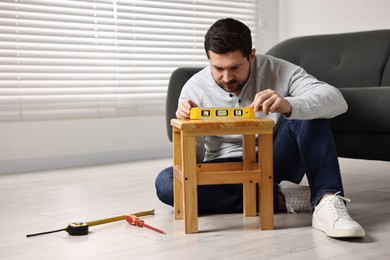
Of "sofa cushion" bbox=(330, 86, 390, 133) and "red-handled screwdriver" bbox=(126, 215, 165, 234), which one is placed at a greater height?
"sofa cushion" bbox=(330, 86, 390, 133)

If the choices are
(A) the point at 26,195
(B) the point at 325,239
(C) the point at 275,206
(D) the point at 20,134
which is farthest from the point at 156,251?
(D) the point at 20,134

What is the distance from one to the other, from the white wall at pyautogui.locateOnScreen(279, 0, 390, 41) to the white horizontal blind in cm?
56

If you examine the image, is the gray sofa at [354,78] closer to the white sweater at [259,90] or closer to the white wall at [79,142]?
the white sweater at [259,90]

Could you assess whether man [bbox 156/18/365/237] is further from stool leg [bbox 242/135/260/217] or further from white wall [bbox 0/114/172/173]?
white wall [bbox 0/114/172/173]

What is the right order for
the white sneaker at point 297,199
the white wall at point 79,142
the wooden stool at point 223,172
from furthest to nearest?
the white wall at point 79,142 → the white sneaker at point 297,199 → the wooden stool at point 223,172

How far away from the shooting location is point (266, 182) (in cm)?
166

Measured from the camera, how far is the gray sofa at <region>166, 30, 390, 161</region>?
6.82 ft

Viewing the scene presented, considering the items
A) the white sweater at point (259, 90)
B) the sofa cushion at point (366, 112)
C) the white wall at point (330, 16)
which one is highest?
the white wall at point (330, 16)

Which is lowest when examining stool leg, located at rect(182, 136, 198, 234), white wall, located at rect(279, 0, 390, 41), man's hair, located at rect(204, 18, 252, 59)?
stool leg, located at rect(182, 136, 198, 234)

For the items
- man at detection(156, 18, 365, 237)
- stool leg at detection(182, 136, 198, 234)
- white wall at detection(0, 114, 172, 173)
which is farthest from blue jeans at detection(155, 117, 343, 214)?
white wall at detection(0, 114, 172, 173)

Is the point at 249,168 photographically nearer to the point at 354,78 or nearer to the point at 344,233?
the point at 344,233

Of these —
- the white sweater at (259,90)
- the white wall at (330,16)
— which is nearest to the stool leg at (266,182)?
the white sweater at (259,90)

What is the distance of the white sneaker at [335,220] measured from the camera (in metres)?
1.54

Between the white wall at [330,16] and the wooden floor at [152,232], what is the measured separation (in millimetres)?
1480
